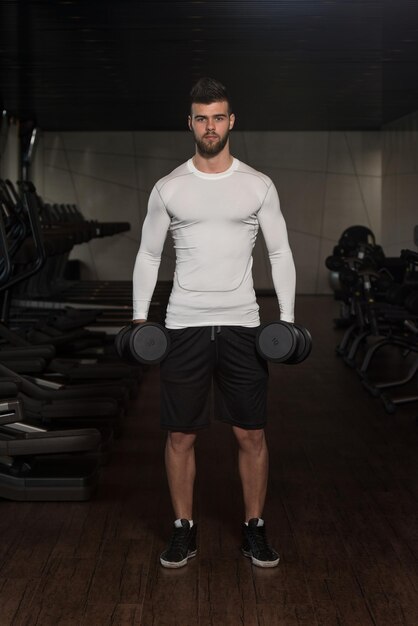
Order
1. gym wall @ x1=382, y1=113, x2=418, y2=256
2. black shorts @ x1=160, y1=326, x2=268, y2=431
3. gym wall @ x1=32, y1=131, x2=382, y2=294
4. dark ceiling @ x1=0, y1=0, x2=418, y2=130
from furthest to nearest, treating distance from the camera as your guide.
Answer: gym wall @ x1=32, y1=131, x2=382, y2=294 < gym wall @ x1=382, y1=113, x2=418, y2=256 < dark ceiling @ x1=0, y1=0, x2=418, y2=130 < black shorts @ x1=160, y1=326, x2=268, y2=431

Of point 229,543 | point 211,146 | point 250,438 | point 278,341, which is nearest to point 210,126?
point 211,146

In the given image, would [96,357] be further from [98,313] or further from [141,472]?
[141,472]

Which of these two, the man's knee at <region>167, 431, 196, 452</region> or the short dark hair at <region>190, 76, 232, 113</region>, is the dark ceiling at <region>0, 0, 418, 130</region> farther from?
the man's knee at <region>167, 431, 196, 452</region>

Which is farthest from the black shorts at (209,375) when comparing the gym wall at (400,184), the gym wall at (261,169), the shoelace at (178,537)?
the gym wall at (261,169)

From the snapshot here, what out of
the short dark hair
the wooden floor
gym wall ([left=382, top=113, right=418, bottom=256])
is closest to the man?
the short dark hair

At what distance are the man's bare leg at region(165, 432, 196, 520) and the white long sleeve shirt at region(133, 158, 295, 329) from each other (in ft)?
1.19

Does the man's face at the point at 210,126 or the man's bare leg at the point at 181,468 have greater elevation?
the man's face at the point at 210,126

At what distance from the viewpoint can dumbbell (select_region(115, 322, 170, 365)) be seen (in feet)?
8.70

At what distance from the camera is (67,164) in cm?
1305

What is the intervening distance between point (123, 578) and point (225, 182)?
1217 millimetres

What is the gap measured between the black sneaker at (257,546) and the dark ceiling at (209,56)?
3.43 m

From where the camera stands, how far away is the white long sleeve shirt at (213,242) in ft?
8.68

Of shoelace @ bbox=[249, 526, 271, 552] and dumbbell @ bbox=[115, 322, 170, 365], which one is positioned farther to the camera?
shoelace @ bbox=[249, 526, 271, 552]

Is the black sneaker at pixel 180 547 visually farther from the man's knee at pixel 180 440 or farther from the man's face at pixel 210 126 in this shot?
the man's face at pixel 210 126
